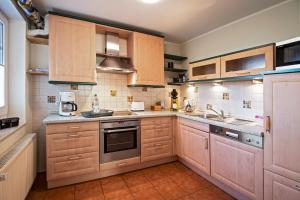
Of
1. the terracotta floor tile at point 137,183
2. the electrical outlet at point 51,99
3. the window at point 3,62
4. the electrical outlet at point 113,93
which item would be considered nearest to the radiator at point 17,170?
the window at point 3,62

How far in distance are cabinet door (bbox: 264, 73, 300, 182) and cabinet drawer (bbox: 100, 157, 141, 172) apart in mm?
1654

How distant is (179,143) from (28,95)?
94.2 inches

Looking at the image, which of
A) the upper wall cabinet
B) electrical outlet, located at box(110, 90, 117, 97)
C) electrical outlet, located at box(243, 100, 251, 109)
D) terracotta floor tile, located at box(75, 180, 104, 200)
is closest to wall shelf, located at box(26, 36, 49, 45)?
the upper wall cabinet

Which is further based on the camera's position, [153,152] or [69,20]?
[153,152]

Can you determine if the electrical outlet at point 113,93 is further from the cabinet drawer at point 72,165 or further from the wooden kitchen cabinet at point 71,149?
the cabinet drawer at point 72,165

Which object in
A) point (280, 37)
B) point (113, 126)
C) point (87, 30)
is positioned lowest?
point (113, 126)

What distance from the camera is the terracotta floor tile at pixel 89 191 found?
1854mm

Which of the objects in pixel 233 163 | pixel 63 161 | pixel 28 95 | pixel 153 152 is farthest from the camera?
pixel 153 152

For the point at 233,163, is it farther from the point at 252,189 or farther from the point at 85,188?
the point at 85,188

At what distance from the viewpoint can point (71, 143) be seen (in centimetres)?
204

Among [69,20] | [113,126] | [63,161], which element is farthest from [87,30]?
[63,161]

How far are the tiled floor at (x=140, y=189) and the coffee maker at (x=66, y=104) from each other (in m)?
0.96

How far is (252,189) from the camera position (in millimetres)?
1586

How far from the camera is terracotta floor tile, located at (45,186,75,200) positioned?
1831 mm
